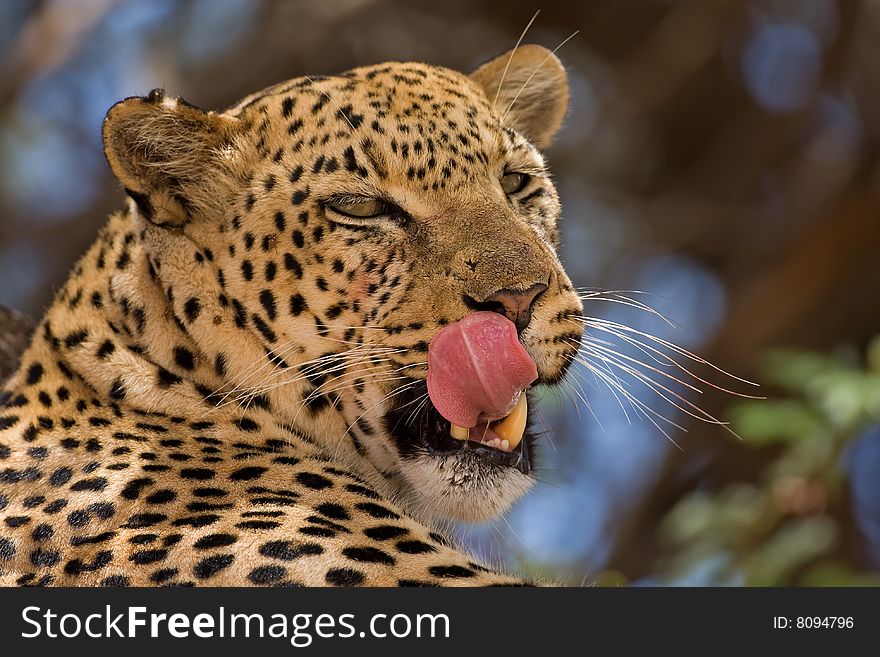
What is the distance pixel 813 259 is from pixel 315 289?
1019 cm

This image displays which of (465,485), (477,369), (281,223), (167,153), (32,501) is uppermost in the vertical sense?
(167,153)

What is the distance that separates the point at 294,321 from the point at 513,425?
104 cm

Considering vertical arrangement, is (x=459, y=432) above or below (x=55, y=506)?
above

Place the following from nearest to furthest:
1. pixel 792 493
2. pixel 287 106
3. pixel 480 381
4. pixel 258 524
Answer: pixel 258 524 → pixel 480 381 → pixel 287 106 → pixel 792 493

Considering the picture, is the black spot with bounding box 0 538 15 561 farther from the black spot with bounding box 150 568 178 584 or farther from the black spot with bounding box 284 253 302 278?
the black spot with bounding box 284 253 302 278

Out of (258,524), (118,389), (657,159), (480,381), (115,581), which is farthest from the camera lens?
(657,159)

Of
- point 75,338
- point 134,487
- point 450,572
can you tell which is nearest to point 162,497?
point 134,487

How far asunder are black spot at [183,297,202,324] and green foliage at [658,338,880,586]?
368 cm

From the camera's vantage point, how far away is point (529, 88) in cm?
704

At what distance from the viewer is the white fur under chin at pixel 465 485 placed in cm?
542

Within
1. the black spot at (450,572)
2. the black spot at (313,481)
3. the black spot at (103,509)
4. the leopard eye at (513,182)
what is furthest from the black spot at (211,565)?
the leopard eye at (513,182)

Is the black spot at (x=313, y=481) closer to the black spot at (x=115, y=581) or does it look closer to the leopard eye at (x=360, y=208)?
the black spot at (x=115, y=581)

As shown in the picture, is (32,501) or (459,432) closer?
(32,501)

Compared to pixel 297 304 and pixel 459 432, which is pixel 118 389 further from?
pixel 459 432
